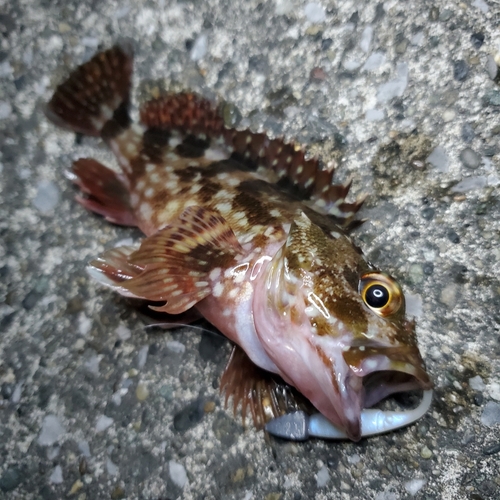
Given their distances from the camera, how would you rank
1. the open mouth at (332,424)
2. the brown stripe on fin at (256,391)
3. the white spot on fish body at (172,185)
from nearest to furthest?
the open mouth at (332,424) → the brown stripe on fin at (256,391) → the white spot on fish body at (172,185)

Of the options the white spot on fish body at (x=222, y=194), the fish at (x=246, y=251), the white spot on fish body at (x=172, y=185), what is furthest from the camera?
the white spot on fish body at (x=172, y=185)

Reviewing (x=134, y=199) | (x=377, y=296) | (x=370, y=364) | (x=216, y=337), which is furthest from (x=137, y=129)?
(x=370, y=364)

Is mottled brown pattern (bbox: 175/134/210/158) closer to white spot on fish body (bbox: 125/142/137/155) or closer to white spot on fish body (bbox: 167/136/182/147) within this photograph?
white spot on fish body (bbox: 167/136/182/147)

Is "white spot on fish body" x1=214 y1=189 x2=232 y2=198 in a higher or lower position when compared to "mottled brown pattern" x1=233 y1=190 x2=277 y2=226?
lower

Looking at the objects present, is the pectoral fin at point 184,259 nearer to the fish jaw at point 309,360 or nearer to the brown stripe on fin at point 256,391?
the fish jaw at point 309,360

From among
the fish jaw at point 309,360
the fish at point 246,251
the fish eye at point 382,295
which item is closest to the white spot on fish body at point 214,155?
the fish at point 246,251

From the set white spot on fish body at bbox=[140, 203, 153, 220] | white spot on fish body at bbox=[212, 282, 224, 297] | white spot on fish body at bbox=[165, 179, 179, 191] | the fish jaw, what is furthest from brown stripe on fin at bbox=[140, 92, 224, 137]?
the fish jaw

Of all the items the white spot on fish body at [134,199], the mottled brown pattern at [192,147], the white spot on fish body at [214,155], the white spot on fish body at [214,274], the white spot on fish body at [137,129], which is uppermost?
the white spot on fish body at [214,155]

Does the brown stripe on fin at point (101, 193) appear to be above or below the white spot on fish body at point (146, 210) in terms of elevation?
below
